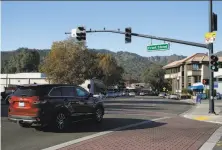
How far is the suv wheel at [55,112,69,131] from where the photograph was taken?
14.4 m

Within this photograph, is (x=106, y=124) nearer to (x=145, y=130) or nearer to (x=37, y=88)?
(x=145, y=130)

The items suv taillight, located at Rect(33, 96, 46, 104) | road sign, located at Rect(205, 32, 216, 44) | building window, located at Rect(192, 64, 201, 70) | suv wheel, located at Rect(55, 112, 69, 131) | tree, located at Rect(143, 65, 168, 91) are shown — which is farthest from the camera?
tree, located at Rect(143, 65, 168, 91)

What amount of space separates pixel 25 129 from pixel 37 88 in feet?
6.33

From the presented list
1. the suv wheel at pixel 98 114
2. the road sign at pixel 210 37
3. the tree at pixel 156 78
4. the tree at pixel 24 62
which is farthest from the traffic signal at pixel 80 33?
the tree at pixel 156 78

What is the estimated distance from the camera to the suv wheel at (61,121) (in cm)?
1437

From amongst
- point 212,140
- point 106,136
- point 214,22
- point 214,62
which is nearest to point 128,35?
point 214,22

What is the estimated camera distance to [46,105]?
13.9 m

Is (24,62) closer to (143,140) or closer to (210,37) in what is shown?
(210,37)

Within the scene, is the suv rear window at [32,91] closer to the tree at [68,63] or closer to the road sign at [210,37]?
the road sign at [210,37]

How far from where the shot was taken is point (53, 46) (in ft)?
213

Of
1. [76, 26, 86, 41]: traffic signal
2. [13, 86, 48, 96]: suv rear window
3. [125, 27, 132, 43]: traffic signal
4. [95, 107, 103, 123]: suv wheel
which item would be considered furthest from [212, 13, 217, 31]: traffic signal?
[13, 86, 48, 96]: suv rear window

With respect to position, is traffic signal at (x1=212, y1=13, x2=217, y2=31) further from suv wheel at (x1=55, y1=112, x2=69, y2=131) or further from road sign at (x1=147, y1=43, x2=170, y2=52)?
suv wheel at (x1=55, y1=112, x2=69, y2=131)

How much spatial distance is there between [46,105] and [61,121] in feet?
3.53

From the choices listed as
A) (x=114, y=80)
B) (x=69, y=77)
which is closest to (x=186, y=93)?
(x=114, y=80)
